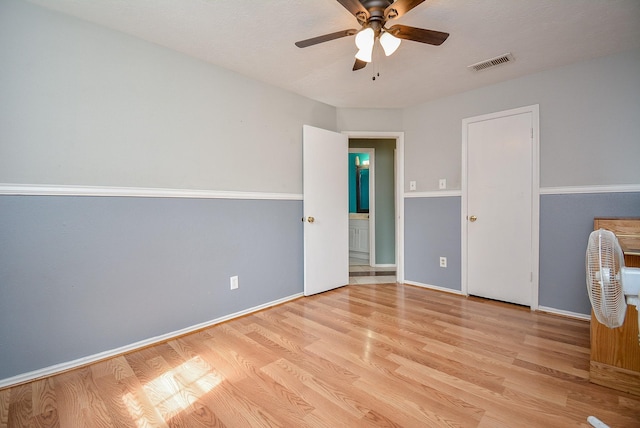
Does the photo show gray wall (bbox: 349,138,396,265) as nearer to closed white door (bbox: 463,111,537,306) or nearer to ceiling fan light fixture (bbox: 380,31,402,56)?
closed white door (bbox: 463,111,537,306)

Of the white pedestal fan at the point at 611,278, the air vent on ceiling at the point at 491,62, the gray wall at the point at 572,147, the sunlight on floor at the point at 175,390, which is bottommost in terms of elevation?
the sunlight on floor at the point at 175,390

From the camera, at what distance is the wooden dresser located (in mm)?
1438

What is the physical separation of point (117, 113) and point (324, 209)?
6.85 feet

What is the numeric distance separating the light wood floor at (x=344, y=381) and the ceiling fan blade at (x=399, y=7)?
2085mm

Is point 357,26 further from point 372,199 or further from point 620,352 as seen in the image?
point 372,199

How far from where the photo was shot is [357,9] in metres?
1.51

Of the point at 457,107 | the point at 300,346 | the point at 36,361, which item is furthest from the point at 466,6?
the point at 36,361

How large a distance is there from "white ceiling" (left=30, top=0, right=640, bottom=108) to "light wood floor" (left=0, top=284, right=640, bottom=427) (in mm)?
2255

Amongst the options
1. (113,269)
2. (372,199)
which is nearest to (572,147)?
(372,199)

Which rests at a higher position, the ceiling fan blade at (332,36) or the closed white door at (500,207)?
the ceiling fan blade at (332,36)

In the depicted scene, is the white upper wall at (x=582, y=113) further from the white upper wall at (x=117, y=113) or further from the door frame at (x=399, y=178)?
the white upper wall at (x=117, y=113)

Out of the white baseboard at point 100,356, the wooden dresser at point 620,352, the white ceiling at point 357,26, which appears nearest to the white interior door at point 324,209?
the white ceiling at point 357,26

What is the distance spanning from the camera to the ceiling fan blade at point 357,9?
144cm

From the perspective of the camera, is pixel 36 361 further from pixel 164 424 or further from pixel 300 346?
pixel 300 346
